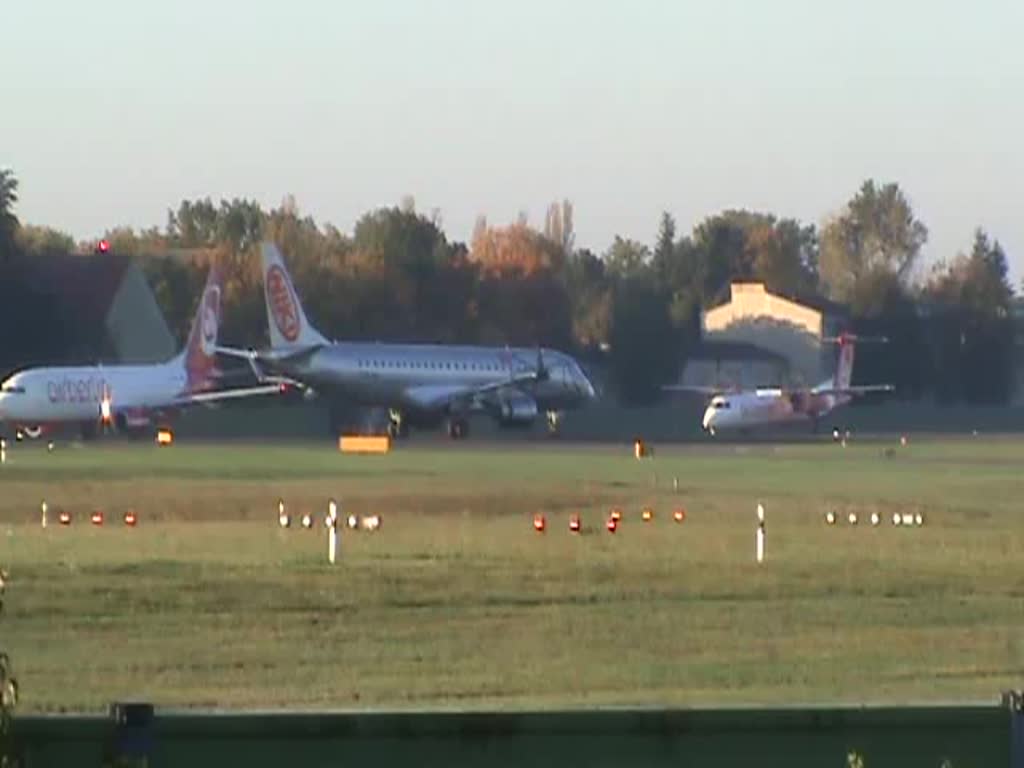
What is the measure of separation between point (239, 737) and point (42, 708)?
8.46 metres

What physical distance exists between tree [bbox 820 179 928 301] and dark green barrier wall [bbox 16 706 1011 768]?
146 metres

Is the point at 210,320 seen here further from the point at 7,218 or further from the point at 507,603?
the point at 507,603

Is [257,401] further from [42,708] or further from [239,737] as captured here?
[239,737]

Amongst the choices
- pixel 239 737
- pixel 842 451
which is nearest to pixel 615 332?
pixel 842 451

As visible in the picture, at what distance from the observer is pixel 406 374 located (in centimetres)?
8381

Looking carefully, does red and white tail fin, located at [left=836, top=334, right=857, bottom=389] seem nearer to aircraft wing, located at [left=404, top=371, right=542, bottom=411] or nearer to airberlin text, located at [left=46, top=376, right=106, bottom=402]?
aircraft wing, located at [left=404, top=371, right=542, bottom=411]

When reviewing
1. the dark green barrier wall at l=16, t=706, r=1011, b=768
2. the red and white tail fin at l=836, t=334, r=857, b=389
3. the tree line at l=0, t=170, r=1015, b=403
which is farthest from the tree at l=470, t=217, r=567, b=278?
the dark green barrier wall at l=16, t=706, r=1011, b=768

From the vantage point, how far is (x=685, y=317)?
13388cm

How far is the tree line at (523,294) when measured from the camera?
371ft

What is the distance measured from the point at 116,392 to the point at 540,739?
7572cm

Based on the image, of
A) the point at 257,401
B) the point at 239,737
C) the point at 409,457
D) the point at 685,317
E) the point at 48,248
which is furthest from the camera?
the point at 685,317

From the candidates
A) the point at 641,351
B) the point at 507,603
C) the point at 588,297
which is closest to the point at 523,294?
the point at 641,351

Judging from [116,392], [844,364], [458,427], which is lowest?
[458,427]

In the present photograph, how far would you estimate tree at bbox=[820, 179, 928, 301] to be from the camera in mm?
158000
